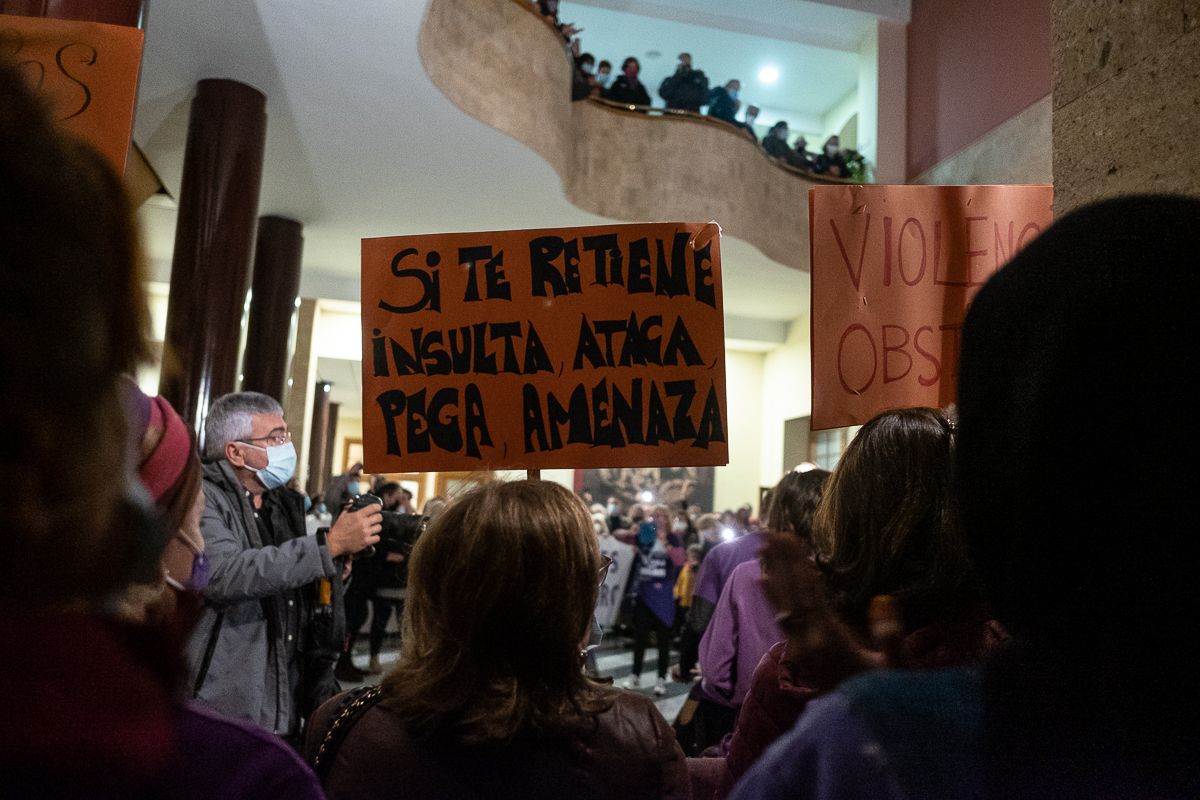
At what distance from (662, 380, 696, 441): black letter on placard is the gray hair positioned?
1305 millimetres

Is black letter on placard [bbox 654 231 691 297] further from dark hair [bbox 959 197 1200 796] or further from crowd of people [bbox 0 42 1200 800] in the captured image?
dark hair [bbox 959 197 1200 796]

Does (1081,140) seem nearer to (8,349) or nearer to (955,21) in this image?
(8,349)

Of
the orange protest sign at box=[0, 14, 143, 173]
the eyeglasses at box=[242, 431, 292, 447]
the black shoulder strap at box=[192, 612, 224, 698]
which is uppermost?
the orange protest sign at box=[0, 14, 143, 173]

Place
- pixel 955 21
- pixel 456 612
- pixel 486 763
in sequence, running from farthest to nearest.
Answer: pixel 955 21 < pixel 456 612 < pixel 486 763

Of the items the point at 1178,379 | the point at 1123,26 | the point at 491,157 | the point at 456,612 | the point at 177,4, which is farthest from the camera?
the point at 491,157

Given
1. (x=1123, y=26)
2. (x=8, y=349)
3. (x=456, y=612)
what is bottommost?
(x=456, y=612)

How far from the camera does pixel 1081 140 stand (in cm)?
173

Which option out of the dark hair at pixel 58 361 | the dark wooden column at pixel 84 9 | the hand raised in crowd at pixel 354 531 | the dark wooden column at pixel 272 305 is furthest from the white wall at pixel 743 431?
the dark hair at pixel 58 361

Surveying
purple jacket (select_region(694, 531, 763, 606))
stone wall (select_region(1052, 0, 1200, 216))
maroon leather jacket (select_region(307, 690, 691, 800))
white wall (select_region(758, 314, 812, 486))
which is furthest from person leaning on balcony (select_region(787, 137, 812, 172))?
maroon leather jacket (select_region(307, 690, 691, 800))

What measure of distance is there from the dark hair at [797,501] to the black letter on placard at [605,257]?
0.82 metres

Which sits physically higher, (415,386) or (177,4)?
(177,4)

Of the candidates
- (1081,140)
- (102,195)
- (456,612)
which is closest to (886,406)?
(1081,140)

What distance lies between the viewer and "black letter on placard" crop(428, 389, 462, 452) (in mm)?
2400

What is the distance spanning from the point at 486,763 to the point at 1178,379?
103 centimetres
